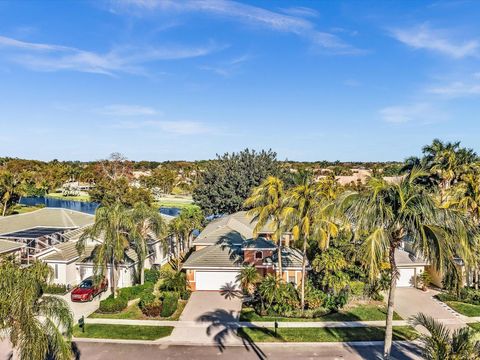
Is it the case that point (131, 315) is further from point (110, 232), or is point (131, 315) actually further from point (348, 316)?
point (348, 316)

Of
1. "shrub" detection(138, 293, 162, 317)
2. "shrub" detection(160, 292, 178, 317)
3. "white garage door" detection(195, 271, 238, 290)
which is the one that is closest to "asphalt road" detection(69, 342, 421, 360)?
"shrub" detection(160, 292, 178, 317)

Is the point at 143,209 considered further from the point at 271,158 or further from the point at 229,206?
the point at 271,158

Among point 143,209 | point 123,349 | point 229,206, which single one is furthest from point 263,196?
point 229,206

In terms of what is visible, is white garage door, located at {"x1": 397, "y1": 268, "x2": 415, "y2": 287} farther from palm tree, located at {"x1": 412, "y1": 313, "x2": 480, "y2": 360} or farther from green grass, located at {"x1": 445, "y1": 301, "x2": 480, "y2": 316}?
palm tree, located at {"x1": 412, "y1": 313, "x2": 480, "y2": 360}

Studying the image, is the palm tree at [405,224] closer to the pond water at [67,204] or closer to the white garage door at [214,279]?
the white garage door at [214,279]

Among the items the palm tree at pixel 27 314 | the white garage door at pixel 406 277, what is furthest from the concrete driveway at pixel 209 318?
the white garage door at pixel 406 277
